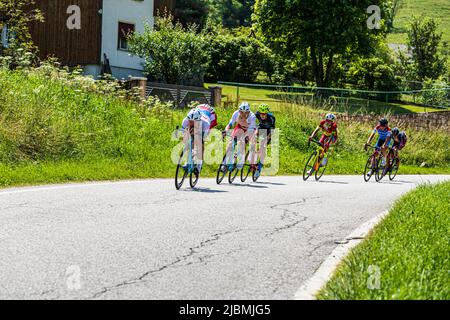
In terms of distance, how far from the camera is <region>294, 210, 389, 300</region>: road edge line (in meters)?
5.93

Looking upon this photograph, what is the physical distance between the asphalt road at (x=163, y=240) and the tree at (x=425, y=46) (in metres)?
63.0

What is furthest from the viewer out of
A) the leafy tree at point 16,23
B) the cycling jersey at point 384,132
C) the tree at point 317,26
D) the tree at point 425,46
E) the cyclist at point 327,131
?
the tree at point 425,46

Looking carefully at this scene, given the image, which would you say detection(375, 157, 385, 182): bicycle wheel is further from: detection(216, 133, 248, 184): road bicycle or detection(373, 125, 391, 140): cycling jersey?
detection(216, 133, 248, 184): road bicycle

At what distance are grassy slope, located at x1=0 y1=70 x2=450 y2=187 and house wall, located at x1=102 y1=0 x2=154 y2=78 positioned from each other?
11.7m

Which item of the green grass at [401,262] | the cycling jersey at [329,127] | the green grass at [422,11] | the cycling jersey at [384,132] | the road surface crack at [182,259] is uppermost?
the green grass at [422,11]

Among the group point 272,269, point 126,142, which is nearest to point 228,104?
point 126,142

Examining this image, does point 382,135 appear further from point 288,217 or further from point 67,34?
point 67,34

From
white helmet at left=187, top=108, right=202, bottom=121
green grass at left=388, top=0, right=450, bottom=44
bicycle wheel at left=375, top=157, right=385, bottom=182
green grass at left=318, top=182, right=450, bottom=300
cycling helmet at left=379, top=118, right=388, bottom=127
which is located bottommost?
bicycle wheel at left=375, top=157, right=385, bottom=182

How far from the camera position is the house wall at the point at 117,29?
3678 cm

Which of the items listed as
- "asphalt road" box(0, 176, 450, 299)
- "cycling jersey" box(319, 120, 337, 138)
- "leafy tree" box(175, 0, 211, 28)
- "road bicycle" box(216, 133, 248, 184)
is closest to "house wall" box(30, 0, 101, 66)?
"leafy tree" box(175, 0, 211, 28)

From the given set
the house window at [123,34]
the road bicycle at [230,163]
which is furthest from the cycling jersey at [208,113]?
the house window at [123,34]

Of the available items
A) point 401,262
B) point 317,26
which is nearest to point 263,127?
point 401,262

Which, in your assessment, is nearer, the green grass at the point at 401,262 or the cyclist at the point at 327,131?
the green grass at the point at 401,262

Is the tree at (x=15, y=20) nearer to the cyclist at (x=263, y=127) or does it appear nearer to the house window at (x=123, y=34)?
the house window at (x=123, y=34)
